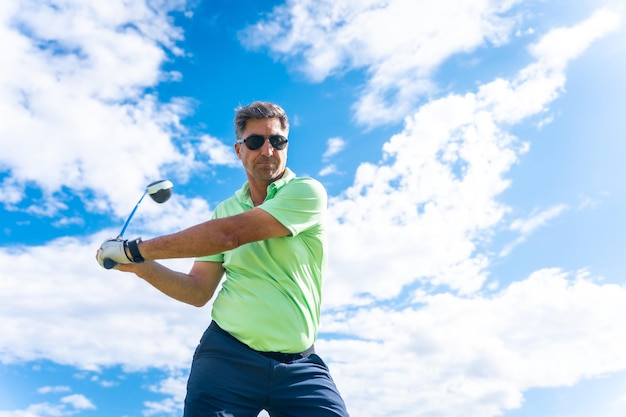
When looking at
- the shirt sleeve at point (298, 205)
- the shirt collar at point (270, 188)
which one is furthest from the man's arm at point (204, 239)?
the shirt collar at point (270, 188)

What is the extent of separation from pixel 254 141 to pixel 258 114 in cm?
29

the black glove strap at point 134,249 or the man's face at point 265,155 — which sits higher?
the man's face at point 265,155

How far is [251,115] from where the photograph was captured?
6.53 metres

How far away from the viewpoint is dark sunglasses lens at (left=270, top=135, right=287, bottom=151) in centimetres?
646

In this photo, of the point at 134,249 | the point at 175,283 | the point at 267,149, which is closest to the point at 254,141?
the point at 267,149

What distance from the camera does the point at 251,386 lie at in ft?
18.2

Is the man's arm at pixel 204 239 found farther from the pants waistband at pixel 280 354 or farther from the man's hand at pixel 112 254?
the pants waistband at pixel 280 354

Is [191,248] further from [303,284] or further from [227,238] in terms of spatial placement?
[303,284]

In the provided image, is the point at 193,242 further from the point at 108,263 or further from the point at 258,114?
the point at 258,114

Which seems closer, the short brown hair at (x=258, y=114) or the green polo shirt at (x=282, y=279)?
the green polo shirt at (x=282, y=279)

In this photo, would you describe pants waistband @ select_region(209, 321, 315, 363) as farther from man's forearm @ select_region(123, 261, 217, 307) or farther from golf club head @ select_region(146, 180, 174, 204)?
golf club head @ select_region(146, 180, 174, 204)

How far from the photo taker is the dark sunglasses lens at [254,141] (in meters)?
6.43

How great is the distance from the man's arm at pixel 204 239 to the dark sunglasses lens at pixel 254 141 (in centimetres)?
110

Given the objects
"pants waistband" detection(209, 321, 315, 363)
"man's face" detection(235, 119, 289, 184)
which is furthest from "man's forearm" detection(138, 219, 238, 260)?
"man's face" detection(235, 119, 289, 184)
